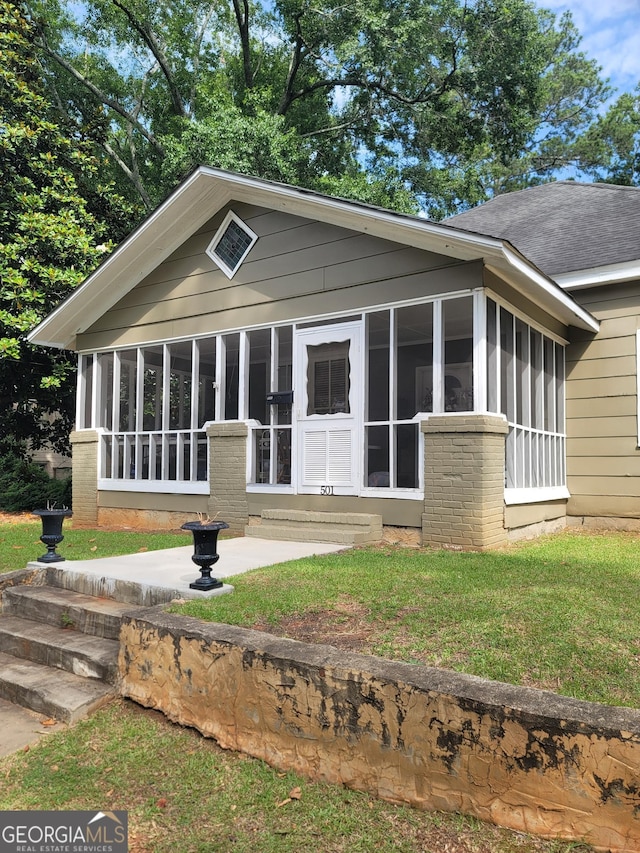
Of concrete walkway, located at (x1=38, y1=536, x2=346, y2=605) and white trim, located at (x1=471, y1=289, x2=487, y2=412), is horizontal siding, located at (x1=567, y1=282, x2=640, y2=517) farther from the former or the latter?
concrete walkway, located at (x1=38, y1=536, x2=346, y2=605)

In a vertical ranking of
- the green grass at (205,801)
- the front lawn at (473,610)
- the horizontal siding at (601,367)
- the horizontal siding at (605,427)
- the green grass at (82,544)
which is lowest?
the green grass at (205,801)

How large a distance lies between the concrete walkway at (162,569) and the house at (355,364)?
1.06m

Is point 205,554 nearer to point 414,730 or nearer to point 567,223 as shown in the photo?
point 414,730

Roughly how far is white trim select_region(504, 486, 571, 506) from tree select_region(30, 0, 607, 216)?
11791 millimetres

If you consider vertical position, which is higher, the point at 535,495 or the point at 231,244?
the point at 231,244

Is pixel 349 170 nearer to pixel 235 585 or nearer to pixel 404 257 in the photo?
pixel 404 257

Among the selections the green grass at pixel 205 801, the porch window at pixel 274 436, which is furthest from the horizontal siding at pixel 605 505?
the green grass at pixel 205 801

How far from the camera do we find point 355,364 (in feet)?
25.0

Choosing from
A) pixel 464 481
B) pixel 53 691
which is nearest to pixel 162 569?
pixel 53 691

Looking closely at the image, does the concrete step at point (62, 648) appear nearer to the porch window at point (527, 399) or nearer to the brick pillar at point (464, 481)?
the brick pillar at point (464, 481)

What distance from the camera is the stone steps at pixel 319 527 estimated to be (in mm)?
7020

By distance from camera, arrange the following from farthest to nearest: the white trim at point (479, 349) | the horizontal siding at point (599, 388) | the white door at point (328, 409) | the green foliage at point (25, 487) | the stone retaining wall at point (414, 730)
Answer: the green foliage at point (25, 487) → the horizontal siding at point (599, 388) → the white door at point (328, 409) → the white trim at point (479, 349) → the stone retaining wall at point (414, 730)

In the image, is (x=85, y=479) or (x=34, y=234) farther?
(x=34, y=234)

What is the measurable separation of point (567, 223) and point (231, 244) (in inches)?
230
